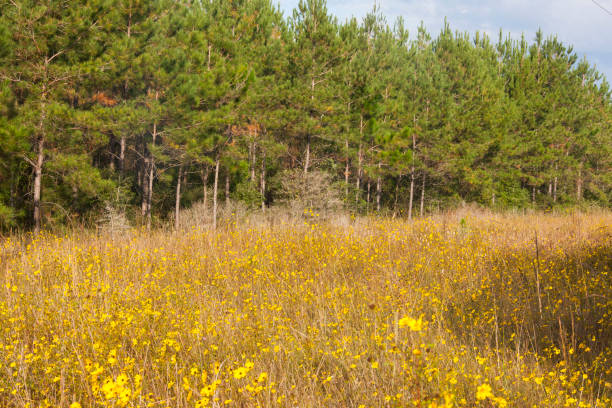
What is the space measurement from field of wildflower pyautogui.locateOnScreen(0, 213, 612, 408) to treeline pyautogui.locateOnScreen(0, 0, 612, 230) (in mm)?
6495

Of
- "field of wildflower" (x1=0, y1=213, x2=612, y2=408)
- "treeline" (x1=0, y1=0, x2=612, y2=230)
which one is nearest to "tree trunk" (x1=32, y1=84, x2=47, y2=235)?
"treeline" (x1=0, y1=0, x2=612, y2=230)

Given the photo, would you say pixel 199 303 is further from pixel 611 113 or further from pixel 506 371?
pixel 611 113

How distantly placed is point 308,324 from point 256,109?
15198 millimetres

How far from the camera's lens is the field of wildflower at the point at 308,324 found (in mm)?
2014

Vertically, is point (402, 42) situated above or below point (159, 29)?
above

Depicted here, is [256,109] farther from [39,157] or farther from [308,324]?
[308,324]

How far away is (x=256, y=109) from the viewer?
16969 millimetres

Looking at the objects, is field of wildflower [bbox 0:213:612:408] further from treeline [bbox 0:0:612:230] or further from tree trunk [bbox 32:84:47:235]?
treeline [bbox 0:0:612:230]

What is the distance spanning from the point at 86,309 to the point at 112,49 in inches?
406

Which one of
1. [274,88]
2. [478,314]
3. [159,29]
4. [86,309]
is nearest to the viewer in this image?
[86,309]

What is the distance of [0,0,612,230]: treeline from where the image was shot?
1016 centimetres

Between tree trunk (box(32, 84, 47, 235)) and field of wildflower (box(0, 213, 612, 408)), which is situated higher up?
tree trunk (box(32, 84, 47, 235))

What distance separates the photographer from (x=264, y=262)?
4410 mm

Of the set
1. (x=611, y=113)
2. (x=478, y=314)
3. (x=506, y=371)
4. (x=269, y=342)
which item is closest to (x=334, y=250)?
(x=478, y=314)
